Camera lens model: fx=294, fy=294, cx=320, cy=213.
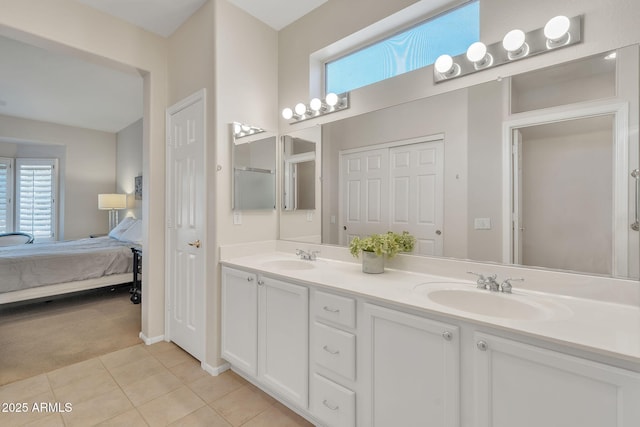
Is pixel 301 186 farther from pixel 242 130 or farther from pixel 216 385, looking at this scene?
pixel 216 385

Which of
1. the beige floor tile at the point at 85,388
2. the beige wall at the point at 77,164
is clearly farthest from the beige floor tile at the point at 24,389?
the beige wall at the point at 77,164

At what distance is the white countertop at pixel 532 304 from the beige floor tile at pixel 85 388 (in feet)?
4.19

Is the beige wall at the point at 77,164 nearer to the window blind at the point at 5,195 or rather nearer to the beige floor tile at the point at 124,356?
the window blind at the point at 5,195

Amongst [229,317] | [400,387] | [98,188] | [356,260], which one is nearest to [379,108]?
[356,260]

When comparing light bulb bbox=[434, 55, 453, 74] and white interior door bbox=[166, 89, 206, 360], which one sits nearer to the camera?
light bulb bbox=[434, 55, 453, 74]

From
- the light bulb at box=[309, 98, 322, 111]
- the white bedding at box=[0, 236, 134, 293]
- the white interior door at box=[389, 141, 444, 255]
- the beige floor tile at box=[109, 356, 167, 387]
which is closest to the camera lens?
the white interior door at box=[389, 141, 444, 255]

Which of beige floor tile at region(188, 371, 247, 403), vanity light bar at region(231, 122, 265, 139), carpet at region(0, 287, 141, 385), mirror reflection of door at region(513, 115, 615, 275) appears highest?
vanity light bar at region(231, 122, 265, 139)

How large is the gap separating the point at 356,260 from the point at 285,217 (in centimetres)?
81

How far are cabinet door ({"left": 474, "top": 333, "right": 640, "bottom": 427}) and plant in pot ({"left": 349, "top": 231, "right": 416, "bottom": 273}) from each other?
728 millimetres

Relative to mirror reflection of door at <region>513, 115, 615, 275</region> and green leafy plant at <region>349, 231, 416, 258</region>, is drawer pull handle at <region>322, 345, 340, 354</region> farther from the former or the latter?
mirror reflection of door at <region>513, 115, 615, 275</region>

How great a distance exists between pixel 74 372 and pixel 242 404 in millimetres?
1373

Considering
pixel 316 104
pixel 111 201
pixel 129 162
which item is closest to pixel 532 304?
pixel 316 104

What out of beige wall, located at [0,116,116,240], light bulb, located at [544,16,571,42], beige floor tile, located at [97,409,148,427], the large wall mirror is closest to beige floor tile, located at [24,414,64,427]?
beige floor tile, located at [97,409,148,427]

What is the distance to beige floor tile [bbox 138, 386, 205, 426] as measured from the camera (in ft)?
5.55
